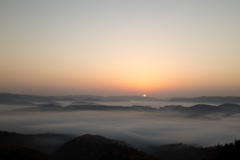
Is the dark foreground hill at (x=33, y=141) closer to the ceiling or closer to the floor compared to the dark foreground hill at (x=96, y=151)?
A: closer to the floor

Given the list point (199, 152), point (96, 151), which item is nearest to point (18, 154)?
point (96, 151)

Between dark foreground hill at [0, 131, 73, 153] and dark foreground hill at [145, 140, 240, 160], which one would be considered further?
dark foreground hill at [0, 131, 73, 153]

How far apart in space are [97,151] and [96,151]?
587 millimetres

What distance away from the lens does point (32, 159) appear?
42.8 meters

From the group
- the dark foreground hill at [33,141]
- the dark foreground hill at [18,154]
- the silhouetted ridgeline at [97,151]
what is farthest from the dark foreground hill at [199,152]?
the dark foreground hill at [33,141]

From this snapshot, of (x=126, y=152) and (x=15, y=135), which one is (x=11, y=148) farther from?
(x=15, y=135)

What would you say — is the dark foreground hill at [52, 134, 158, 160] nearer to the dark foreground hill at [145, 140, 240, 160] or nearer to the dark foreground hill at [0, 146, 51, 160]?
the dark foreground hill at [0, 146, 51, 160]

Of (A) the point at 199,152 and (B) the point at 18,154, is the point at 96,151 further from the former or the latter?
(A) the point at 199,152

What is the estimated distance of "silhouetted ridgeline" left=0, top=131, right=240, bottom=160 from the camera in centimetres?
2907

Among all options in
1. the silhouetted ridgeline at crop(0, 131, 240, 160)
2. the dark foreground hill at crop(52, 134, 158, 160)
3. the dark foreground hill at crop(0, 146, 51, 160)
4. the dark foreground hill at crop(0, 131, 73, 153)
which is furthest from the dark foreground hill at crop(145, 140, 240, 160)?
the dark foreground hill at crop(0, 131, 73, 153)

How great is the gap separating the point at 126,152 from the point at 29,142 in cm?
7169

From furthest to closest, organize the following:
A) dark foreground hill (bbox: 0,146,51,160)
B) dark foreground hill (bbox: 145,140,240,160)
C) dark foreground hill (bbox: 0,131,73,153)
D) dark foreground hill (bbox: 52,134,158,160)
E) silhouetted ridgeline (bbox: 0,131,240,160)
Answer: dark foreground hill (bbox: 0,131,73,153)
dark foreground hill (bbox: 52,134,158,160)
dark foreground hill (bbox: 0,146,51,160)
silhouetted ridgeline (bbox: 0,131,240,160)
dark foreground hill (bbox: 145,140,240,160)

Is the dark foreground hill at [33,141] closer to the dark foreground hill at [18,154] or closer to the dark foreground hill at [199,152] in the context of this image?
the dark foreground hill at [199,152]

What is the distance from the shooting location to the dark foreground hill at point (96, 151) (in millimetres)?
55925
